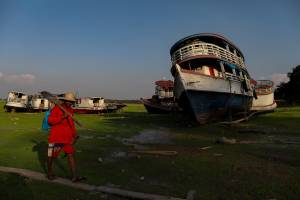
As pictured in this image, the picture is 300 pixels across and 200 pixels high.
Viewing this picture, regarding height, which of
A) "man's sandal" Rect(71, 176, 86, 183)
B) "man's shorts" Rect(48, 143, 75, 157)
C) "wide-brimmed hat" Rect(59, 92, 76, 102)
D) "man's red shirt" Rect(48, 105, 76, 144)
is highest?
"wide-brimmed hat" Rect(59, 92, 76, 102)

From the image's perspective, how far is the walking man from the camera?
21.4ft

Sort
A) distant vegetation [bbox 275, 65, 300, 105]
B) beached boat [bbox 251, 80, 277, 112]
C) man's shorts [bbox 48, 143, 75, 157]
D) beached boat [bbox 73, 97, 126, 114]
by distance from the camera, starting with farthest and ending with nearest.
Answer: distant vegetation [bbox 275, 65, 300, 105], beached boat [bbox 73, 97, 126, 114], beached boat [bbox 251, 80, 277, 112], man's shorts [bbox 48, 143, 75, 157]

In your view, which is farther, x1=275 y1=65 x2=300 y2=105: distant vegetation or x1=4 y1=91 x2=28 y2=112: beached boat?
x1=275 y1=65 x2=300 y2=105: distant vegetation

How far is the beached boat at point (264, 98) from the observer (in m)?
34.2

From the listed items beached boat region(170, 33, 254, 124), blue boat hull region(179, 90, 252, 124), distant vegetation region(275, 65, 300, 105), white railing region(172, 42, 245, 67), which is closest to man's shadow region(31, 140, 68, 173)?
beached boat region(170, 33, 254, 124)

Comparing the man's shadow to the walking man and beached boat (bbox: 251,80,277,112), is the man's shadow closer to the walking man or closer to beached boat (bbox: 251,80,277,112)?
the walking man

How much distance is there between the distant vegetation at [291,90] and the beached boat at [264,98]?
17863 mm

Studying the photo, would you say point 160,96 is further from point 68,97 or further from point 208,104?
point 68,97

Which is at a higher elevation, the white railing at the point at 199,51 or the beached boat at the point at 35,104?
the white railing at the point at 199,51

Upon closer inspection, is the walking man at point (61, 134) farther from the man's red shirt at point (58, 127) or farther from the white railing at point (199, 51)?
the white railing at point (199, 51)

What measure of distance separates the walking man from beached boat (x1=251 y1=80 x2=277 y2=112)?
29.2 m

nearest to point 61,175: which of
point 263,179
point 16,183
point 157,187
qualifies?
point 16,183

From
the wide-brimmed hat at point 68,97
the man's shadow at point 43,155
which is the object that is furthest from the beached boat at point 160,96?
the wide-brimmed hat at point 68,97

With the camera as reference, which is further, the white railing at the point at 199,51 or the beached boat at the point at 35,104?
the beached boat at the point at 35,104
